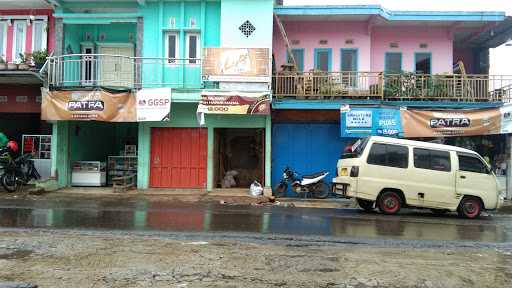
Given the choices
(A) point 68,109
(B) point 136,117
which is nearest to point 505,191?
(B) point 136,117

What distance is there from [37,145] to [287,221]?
1189 centimetres

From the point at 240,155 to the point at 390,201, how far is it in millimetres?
8066

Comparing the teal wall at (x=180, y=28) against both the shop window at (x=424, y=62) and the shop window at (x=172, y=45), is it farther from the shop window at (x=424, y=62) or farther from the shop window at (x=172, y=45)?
the shop window at (x=424, y=62)

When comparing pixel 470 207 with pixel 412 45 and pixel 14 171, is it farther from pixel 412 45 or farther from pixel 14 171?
pixel 14 171

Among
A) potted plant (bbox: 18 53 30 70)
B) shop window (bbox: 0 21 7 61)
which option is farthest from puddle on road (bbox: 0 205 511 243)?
shop window (bbox: 0 21 7 61)

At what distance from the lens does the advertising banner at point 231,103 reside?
1677 cm

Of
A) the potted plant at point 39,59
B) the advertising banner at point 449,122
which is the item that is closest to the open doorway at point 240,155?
the advertising banner at point 449,122

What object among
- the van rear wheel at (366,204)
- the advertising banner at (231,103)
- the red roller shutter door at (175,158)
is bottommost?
the van rear wheel at (366,204)

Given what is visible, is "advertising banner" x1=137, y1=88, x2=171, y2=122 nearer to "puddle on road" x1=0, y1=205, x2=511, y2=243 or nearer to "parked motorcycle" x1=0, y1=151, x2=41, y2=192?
"parked motorcycle" x1=0, y1=151, x2=41, y2=192

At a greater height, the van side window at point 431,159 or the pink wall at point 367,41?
the pink wall at point 367,41

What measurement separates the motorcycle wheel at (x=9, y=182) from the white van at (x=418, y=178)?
1064 centimetres

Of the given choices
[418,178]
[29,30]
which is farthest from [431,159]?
[29,30]

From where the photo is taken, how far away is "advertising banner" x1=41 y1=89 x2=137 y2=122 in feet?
55.5

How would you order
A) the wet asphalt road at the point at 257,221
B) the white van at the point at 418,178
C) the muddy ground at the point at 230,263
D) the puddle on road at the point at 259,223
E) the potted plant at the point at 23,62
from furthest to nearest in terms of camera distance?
the potted plant at the point at 23,62 < the white van at the point at 418,178 < the puddle on road at the point at 259,223 < the wet asphalt road at the point at 257,221 < the muddy ground at the point at 230,263
